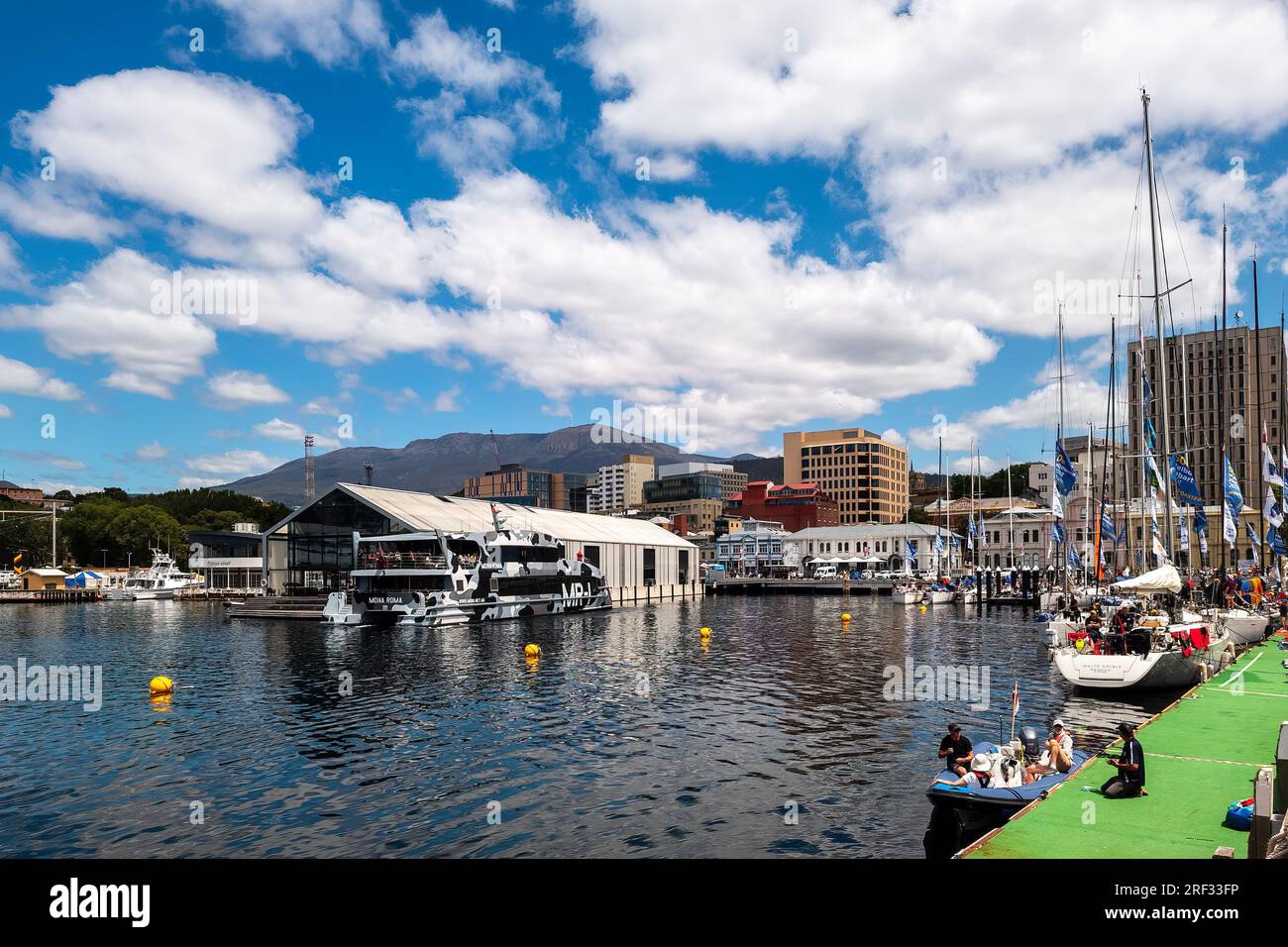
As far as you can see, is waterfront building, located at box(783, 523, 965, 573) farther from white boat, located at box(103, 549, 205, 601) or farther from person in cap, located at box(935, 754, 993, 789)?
person in cap, located at box(935, 754, 993, 789)

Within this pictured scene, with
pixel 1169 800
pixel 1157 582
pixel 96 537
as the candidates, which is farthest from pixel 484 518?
pixel 96 537

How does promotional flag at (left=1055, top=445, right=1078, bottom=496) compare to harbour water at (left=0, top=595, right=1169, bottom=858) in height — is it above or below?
above

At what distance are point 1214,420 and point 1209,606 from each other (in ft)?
545

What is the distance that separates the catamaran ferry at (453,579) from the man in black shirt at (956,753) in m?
56.8

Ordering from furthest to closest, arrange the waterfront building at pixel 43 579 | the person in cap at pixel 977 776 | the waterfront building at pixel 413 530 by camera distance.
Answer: the waterfront building at pixel 43 579 → the waterfront building at pixel 413 530 → the person in cap at pixel 977 776

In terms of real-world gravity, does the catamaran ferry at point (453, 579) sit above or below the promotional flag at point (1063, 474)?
below

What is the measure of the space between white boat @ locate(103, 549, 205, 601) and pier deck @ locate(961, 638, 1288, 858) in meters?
129

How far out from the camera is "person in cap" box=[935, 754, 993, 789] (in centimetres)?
1869

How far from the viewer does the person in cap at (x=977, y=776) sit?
18688 millimetres

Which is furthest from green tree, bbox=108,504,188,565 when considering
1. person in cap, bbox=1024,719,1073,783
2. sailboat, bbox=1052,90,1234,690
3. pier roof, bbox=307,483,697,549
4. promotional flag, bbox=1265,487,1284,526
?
person in cap, bbox=1024,719,1073,783

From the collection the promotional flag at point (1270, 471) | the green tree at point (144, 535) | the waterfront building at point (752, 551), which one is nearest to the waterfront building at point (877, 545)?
the waterfront building at point (752, 551)

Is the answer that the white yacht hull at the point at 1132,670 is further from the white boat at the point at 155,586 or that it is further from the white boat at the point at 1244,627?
the white boat at the point at 155,586

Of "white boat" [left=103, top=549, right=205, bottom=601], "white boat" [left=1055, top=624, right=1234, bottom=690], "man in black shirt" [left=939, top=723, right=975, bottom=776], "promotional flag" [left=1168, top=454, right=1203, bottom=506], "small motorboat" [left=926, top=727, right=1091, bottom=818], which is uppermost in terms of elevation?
"promotional flag" [left=1168, top=454, right=1203, bottom=506]

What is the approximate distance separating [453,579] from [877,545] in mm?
110020
